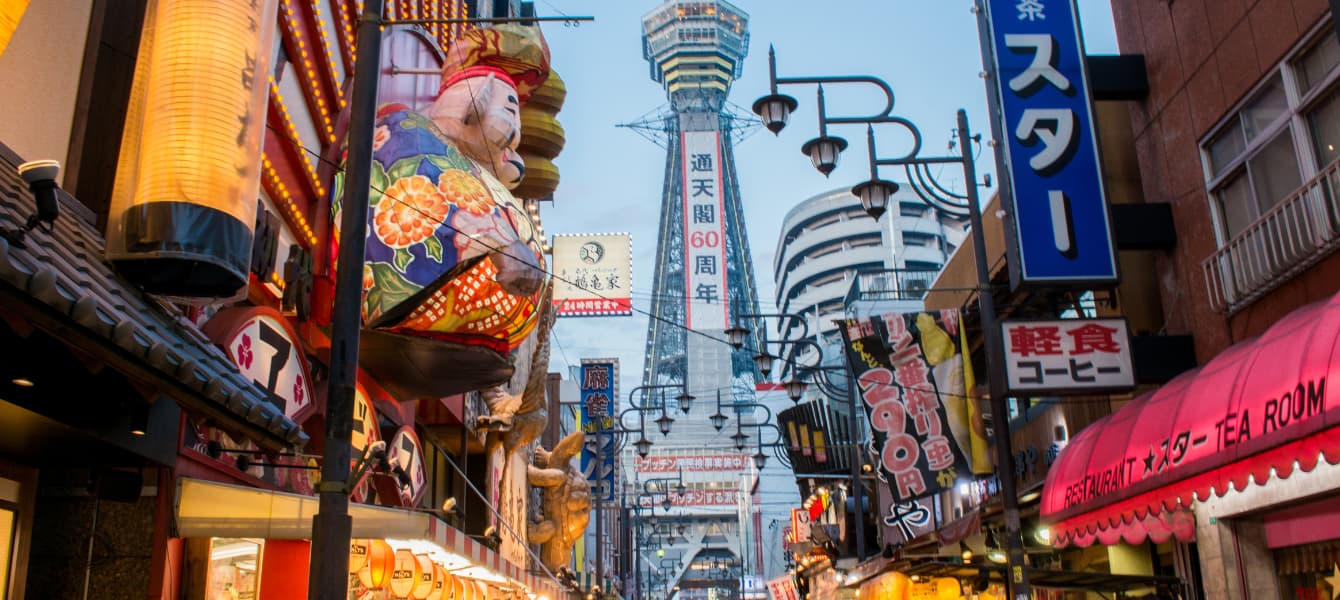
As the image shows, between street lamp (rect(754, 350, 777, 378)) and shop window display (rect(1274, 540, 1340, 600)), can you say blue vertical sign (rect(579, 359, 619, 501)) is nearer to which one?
street lamp (rect(754, 350, 777, 378))

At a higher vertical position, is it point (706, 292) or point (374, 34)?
point (706, 292)

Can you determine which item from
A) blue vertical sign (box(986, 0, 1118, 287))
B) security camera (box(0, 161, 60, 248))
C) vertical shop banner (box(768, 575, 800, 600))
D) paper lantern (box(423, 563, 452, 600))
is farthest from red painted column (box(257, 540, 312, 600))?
vertical shop banner (box(768, 575, 800, 600))

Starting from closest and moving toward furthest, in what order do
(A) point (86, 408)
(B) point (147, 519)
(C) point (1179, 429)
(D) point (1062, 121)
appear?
1. (A) point (86, 408)
2. (B) point (147, 519)
3. (C) point (1179, 429)
4. (D) point (1062, 121)

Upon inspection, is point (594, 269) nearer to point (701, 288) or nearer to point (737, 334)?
point (737, 334)

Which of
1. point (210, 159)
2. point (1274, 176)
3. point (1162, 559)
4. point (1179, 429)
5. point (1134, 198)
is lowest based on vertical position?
point (1162, 559)

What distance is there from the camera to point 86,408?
694cm

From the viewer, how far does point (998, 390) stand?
13453mm

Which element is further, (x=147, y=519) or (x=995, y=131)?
(x=995, y=131)

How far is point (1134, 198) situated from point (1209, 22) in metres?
3.32

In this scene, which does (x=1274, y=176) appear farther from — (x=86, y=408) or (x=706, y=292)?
(x=706, y=292)

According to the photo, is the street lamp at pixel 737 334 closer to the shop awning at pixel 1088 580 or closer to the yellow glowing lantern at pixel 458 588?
the yellow glowing lantern at pixel 458 588

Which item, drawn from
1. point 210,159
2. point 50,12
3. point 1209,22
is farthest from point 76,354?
point 1209,22

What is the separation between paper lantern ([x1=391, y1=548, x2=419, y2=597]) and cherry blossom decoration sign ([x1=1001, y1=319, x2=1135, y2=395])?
796 cm

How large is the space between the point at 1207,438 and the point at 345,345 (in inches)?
291
